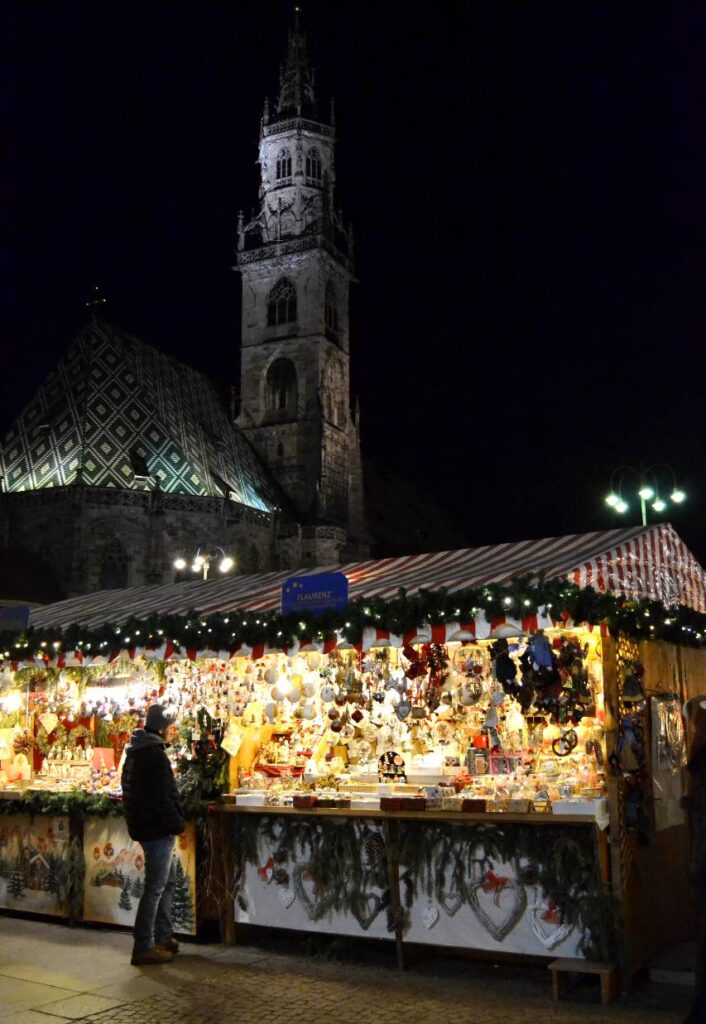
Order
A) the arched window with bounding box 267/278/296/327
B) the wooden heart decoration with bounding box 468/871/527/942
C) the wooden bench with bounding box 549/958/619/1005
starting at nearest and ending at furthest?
1. the wooden bench with bounding box 549/958/619/1005
2. the wooden heart decoration with bounding box 468/871/527/942
3. the arched window with bounding box 267/278/296/327

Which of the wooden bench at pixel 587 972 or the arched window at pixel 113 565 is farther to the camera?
the arched window at pixel 113 565

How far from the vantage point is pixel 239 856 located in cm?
800

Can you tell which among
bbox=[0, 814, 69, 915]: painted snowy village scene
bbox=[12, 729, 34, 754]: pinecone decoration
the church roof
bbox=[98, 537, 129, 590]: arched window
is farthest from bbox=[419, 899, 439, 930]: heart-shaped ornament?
the church roof

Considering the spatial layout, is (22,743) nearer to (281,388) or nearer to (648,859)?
(648,859)

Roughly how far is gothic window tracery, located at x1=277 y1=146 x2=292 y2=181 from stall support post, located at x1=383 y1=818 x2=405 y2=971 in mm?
45505

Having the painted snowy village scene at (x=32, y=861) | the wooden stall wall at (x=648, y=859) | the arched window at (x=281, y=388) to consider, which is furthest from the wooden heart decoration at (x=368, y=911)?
the arched window at (x=281, y=388)

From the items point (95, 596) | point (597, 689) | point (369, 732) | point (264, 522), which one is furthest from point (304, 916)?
point (264, 522)

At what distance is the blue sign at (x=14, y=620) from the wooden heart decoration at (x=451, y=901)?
5.22 m

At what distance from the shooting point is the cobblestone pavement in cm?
596

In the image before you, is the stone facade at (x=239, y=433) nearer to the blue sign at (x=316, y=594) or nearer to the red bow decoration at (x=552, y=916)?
the blue sign at (x=316, y=594)

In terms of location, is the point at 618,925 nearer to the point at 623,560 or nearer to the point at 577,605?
the point at 577,605

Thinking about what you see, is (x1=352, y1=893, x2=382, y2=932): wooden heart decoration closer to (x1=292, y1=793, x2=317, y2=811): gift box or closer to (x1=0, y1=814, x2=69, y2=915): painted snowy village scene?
Answer: (x1=292, y1=793, x2=317, y2=811): gift box

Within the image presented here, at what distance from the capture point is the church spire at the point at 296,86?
49.7 metres

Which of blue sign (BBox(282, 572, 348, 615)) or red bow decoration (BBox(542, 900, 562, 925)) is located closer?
red bow decoration (BBox(542, 900, 562, 925))
